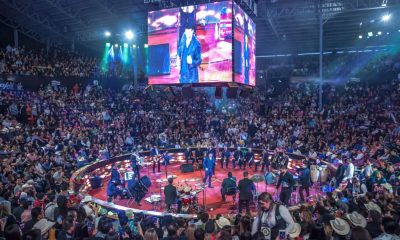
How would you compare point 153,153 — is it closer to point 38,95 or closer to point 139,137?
point 139,137

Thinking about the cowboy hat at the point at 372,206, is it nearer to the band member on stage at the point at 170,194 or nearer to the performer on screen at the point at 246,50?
the band member on stage at the point at 170,194

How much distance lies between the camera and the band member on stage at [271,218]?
17.1 feet

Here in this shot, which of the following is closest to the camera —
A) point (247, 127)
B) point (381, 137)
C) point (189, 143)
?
point (381, 137)

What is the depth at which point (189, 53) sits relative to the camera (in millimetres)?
17297

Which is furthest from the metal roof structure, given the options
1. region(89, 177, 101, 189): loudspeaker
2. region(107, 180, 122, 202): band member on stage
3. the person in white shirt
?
region(107, 180, 122, 202): band member on stage

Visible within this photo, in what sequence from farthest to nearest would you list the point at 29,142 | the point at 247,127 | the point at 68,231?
the point at 247,127 < the point at 29,142 < the point at 68,231

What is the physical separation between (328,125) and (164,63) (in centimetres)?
1326

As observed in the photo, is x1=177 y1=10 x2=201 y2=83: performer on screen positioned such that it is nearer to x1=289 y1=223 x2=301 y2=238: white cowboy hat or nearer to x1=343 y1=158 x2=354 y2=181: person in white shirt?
x1=343 y1=158 x2=354 y2=181: person in white shirt

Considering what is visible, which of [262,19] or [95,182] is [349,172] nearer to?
[95,182]

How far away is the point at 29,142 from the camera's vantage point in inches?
704

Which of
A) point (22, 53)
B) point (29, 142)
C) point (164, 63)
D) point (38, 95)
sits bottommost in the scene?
point (29, 142)

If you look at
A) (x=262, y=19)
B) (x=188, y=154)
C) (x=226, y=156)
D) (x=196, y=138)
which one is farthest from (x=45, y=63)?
(x=262, y=19)

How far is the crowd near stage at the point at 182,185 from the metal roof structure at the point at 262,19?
35.3 feet

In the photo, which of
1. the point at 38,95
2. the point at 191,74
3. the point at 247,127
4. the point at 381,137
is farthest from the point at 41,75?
the point at 381,137
